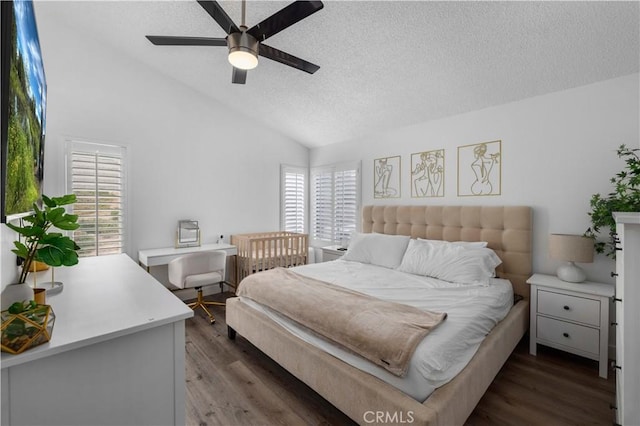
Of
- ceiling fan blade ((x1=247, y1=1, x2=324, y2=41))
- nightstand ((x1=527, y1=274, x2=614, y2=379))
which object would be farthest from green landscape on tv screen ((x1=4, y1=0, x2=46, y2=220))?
nightstand ((x1=527, y1=274, x2=614, y2=379))

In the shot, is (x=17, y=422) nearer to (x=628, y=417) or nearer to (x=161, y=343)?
(x=161, y=343)

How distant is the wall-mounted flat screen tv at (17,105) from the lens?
3.05 feet

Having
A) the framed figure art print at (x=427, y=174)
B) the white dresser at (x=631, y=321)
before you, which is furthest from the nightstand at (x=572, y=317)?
the framed figure art print at (x=427, y=174)

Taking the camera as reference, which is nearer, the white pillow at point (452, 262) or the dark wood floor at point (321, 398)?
the dark wood floor at point (321, 398)

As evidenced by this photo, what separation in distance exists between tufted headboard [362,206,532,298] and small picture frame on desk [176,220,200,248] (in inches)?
103

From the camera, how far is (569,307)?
236cm

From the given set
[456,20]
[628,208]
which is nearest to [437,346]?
[628,208]

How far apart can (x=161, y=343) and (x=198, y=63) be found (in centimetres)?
331

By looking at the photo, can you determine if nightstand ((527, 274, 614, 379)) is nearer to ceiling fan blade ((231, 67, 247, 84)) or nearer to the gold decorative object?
ceiling fan blade ((231, 67, 247, 84))

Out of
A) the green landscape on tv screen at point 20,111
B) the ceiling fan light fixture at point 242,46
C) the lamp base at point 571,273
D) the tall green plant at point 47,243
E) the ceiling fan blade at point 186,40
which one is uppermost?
the ceiling fan blade at point 186,40

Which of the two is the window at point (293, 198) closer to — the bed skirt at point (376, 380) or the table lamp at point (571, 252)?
the bed skirt at point (376, 380)

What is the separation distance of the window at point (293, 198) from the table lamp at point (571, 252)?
3622 millimetres

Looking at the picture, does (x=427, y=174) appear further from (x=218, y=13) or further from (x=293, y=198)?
(x=218, y=13)

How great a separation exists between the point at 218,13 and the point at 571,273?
3.36 m
